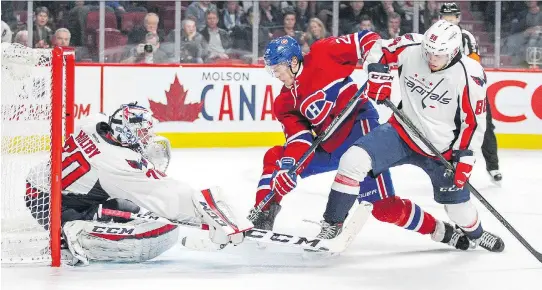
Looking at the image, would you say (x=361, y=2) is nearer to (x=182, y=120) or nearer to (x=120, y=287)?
(x=182, y=120)

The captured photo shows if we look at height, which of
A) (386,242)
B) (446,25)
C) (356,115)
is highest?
(446,25)

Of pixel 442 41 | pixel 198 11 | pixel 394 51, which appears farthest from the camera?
pixel 198 11

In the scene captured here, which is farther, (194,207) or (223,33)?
(223,33)

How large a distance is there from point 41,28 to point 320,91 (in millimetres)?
4231

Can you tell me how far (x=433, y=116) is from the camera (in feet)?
13.8

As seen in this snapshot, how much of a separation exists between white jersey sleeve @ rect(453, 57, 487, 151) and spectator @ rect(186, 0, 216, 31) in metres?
4.69

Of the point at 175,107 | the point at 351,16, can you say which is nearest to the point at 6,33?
the point at 175,107

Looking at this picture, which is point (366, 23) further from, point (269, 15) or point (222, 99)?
point (222, 99)

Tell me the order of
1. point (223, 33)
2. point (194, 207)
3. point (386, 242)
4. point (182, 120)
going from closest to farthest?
point (194, 207) < point (386, 242) < point (182, 120) < point (223, 33)

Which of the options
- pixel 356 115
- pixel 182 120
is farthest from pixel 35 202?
pixel 182 120

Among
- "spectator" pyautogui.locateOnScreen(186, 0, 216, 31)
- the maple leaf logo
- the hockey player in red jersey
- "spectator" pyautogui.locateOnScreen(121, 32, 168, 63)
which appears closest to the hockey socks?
the hockey player in red jersey

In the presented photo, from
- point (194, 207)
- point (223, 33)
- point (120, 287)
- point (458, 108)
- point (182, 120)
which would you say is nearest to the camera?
point (120, 287)

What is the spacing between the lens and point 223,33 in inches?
344

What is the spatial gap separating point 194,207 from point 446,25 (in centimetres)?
118
